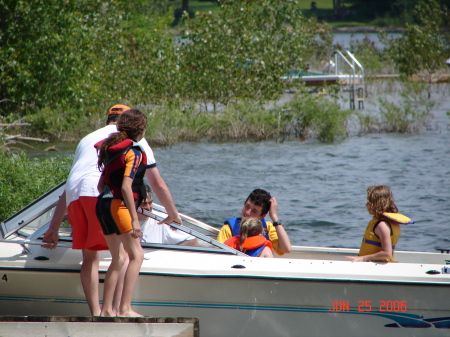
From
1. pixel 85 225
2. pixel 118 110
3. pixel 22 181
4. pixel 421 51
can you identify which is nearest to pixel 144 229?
pixel 85 225

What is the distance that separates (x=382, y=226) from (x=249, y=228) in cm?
103

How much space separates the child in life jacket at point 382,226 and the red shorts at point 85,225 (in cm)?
197

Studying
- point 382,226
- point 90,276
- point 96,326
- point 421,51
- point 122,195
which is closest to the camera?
point 122,195

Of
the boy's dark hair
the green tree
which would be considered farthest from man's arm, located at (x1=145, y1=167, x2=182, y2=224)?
the green tree

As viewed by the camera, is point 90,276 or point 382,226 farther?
point 382,226

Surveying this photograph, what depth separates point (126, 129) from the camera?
14.8 feet

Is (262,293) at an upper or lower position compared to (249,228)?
lower

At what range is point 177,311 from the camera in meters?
4.94

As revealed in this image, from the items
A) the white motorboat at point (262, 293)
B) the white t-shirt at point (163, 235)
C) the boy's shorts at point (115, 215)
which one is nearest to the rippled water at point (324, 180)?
the white t-shirt at point (163, 235)

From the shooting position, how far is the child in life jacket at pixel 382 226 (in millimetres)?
5141

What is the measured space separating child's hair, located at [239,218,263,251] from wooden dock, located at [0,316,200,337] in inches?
37.5

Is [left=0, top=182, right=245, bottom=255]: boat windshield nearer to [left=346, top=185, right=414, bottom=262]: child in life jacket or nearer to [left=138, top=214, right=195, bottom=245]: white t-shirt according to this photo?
[left=138, top=214, right=195, bottom=245]: white t-shirt

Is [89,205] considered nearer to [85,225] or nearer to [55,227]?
[85,225]

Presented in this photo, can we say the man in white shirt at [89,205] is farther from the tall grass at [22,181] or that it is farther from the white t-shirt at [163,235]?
the tall grass at [22,181]
